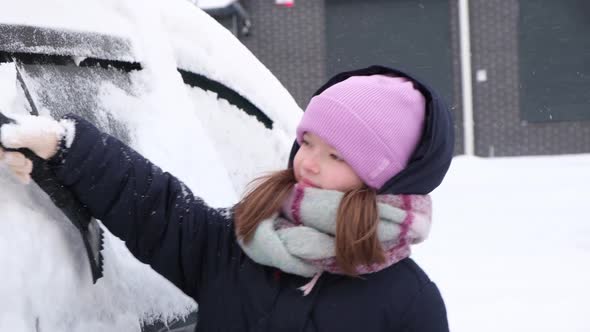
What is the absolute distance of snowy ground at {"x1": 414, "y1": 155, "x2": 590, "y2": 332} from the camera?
4117 millimetres

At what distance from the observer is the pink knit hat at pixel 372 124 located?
4.68 feet

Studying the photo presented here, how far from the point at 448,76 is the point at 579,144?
2496 millimetres

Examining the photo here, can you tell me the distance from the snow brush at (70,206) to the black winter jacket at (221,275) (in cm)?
2

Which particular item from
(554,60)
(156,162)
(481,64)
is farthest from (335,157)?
(554,60)

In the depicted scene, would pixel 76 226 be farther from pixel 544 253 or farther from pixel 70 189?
pixel 544 253

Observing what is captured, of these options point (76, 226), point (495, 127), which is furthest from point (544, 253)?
point (495, 127)

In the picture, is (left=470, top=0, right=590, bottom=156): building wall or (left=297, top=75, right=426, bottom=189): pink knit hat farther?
(left=470, top=0, right=590, bottom=156): building wall

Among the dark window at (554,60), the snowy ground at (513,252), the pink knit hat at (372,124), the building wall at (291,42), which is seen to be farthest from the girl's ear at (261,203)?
the dark window at (554,60)

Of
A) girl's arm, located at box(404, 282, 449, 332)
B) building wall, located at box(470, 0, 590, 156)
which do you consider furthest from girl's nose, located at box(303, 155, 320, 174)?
building wall, located at box(470, 0, 590, 156)

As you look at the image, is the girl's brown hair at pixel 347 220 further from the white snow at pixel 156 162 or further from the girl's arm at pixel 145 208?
the white snow at pixel 156 162

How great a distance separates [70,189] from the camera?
4.24 ft

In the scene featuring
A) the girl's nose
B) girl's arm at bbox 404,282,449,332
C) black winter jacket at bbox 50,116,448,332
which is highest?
the girl's nose

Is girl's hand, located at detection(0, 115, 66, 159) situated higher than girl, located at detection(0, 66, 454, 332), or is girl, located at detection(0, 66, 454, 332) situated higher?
girl's hand, located at detection(0, 115, 66, 159)

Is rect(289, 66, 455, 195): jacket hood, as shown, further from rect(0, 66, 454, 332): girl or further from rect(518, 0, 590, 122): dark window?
rect(518, 0, 590, 122): dark window
